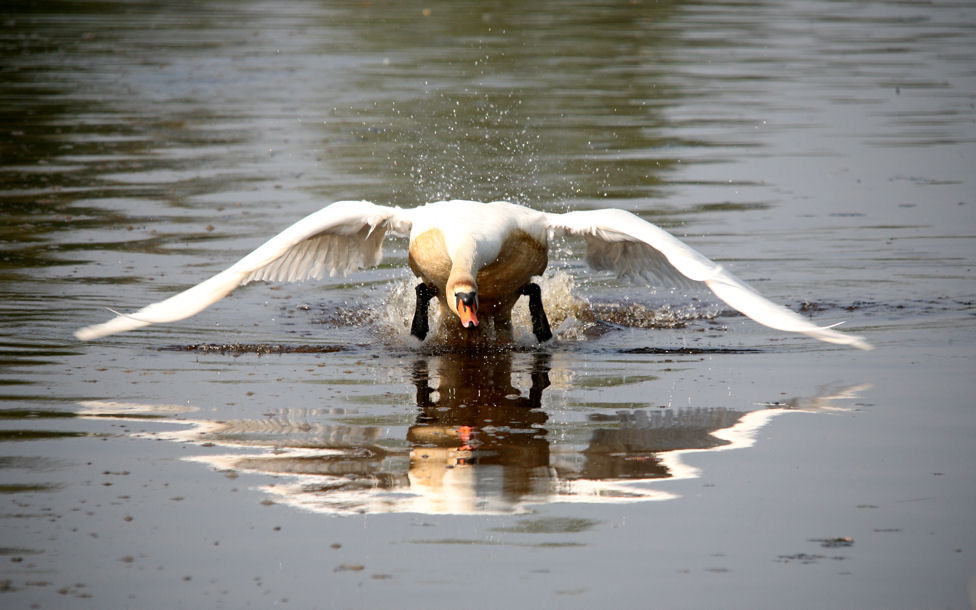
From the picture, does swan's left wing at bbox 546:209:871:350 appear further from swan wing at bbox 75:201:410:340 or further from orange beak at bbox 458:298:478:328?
swan wing at bbox 75:201:410:340

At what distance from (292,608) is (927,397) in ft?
12.8

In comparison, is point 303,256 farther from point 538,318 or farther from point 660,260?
point 660,260

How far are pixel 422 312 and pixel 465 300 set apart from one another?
1158mm

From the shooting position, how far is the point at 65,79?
23.0 metres

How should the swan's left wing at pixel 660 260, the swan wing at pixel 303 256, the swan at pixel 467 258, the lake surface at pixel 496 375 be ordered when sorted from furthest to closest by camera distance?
the swan wing at pixel 303 256
the swan at pixel 467 258
the swan's left wing at pixel 660 260
the lake surface at pixel 496 375

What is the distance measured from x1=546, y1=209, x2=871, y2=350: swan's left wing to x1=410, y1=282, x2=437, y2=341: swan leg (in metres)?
0.94

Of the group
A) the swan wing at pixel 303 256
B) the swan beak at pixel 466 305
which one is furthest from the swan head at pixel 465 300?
the swan wing at pixel 303 256

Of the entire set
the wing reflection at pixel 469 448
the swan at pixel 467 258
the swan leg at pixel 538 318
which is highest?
the swan at pixel 467 258

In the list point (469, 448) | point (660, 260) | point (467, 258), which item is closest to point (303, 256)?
point (467, 258)

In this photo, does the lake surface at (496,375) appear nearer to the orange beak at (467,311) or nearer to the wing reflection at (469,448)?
the wing reflection at (469,448)

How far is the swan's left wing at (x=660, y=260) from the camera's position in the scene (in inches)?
289

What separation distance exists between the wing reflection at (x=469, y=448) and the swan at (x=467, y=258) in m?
0.82

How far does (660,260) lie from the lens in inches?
368

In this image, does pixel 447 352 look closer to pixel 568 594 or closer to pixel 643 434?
pixel 643 434
